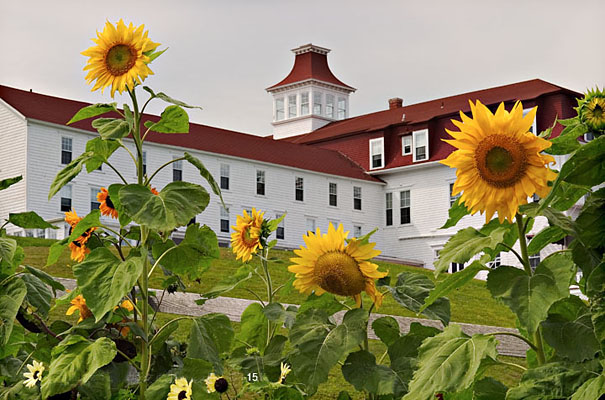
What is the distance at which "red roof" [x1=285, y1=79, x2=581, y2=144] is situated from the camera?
140ft

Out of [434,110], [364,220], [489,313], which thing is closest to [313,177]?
[364,220]

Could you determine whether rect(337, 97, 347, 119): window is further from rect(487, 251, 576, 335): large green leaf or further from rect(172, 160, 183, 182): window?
rect(487, 251, 576, 335): large green leaf

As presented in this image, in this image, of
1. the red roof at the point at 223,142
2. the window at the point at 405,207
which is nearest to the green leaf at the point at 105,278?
the red roof at the point at 223,142

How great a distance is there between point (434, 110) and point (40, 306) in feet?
141

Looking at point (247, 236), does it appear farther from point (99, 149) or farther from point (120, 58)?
point (120, 58)

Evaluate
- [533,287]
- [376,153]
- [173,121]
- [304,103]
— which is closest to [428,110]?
[376,153]

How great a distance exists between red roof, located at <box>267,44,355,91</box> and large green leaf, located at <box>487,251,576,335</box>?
5200 cm

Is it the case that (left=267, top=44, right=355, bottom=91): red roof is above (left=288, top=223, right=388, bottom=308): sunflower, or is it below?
above

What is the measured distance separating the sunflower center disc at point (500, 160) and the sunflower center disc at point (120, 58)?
171 centimetres

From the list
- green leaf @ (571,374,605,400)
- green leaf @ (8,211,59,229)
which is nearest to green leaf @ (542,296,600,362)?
green leaf @ (571,374,605,400)

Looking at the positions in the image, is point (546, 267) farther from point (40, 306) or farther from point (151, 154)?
point (151, 154)

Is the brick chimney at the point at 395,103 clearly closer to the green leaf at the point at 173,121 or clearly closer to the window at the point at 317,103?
the window at the point at 317,103

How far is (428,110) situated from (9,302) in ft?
143

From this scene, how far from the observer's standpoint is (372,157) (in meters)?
46.8
